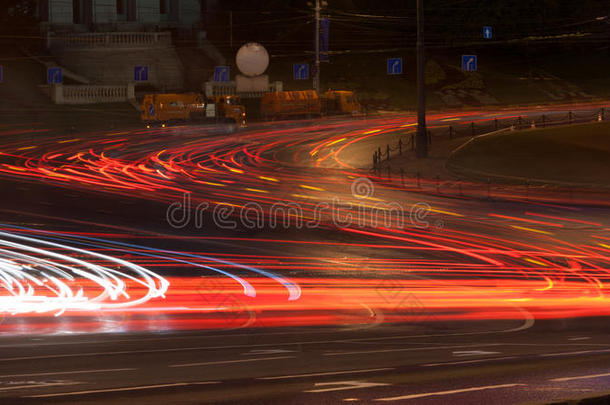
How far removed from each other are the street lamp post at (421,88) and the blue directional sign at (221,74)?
94.7ft

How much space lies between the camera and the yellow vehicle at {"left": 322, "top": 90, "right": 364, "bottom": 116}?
63812mm

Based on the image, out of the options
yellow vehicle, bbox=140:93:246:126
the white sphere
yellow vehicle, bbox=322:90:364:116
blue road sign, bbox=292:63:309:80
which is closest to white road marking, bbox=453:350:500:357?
yellow vehicle, bbox=140:93:246:126

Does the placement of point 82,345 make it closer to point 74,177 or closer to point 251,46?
point 74,177

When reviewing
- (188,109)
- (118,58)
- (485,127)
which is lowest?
(485,127)

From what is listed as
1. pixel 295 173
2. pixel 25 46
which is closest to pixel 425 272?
pixel 295 173

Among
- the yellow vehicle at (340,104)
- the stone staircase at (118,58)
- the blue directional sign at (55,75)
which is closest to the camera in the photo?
the blue directional sign at (55,75)

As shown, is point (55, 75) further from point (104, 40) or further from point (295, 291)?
point (295, 291)

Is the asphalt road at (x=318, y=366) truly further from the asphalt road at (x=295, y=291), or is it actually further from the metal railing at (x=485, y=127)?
the metal railing at (x=485, y=127)

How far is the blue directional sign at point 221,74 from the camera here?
6444cm

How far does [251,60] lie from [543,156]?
36634mm

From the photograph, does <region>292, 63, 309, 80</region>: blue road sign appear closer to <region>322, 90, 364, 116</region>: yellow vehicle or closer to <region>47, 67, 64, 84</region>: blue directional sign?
<region>322, 90, 364, 116</region>: yellow vehicle

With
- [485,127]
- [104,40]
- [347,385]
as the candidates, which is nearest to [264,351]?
[347,385]

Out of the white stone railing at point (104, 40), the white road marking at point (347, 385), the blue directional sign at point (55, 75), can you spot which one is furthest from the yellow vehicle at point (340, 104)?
the white road marking at point (347, 385)

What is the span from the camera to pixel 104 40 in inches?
2650
